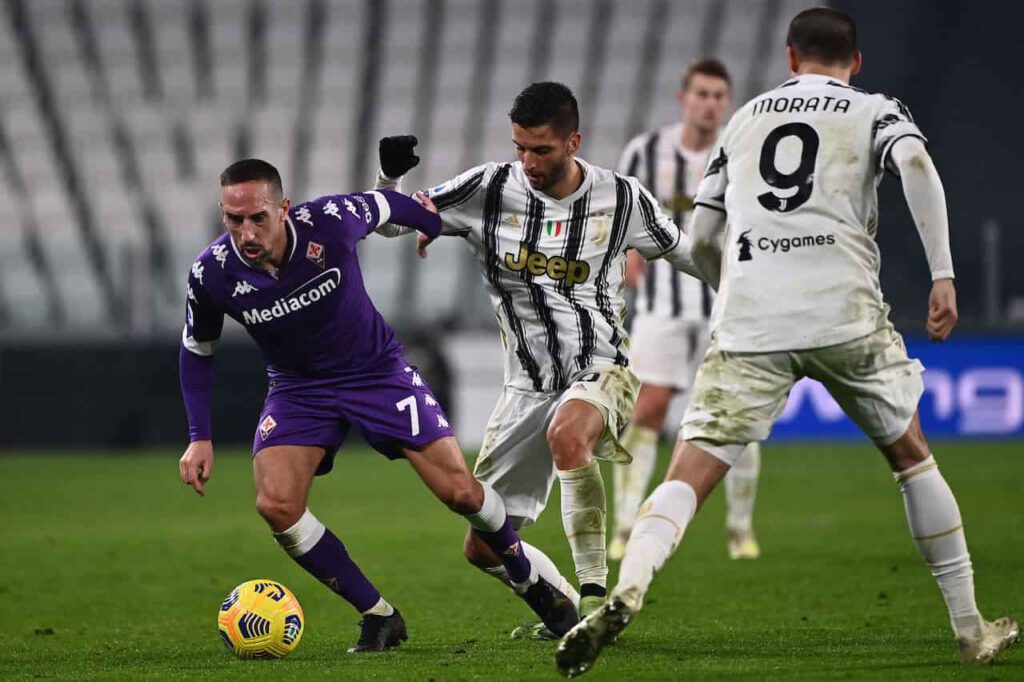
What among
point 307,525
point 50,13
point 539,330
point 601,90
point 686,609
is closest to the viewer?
point 307,525

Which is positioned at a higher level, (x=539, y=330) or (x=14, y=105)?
(x=539, y=330)

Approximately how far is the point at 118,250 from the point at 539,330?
466 inches

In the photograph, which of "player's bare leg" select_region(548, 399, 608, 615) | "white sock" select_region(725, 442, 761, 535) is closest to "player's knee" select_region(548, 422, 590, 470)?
"player's bare leg" select_region(548, 399, 608, 615)

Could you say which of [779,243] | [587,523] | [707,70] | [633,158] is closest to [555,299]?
[587,523]

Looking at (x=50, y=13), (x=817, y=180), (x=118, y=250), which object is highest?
(x=817, y=180)

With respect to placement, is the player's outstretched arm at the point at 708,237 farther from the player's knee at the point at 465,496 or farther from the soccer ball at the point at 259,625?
the soccer ball at the point at 259,625

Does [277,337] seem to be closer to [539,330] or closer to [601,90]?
[539,330]

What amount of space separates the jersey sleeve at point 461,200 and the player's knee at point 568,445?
831 millimetres

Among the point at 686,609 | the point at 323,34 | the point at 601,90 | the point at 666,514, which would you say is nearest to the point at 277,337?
the point at 666,514

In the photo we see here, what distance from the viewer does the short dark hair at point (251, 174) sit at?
16.2 feet

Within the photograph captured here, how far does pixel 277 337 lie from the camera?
5207 mm

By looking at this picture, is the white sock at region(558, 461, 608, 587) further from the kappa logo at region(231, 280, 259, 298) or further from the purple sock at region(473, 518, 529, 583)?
the kappa logo at region(231, 280, 259, 298)

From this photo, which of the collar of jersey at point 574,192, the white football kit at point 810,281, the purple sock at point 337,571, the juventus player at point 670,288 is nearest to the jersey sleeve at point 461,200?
the collar of jersey at point 574,192

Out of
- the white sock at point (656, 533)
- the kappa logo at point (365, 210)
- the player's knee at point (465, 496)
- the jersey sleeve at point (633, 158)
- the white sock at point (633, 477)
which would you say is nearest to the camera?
the white sock at point (656, 533)
